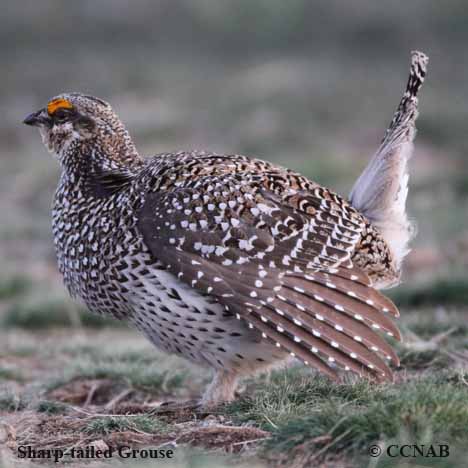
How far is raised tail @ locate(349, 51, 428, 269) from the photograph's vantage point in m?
5.84

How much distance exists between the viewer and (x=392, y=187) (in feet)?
19.2

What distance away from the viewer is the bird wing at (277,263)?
485cm

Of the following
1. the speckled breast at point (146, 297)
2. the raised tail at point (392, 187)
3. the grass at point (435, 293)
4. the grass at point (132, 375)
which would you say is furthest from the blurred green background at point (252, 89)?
the speckled breast at point (146, 297)

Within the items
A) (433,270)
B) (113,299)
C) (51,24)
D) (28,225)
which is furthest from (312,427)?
(51,24)

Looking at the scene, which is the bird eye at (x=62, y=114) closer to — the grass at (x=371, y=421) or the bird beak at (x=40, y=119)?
the bird beak at (x=40, y=119)

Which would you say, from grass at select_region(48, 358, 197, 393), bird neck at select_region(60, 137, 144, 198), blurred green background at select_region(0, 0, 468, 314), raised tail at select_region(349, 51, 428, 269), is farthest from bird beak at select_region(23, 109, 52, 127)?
blurred green background at select_region(0, 0, 468, 314)

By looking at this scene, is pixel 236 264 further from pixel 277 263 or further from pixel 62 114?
pixel 62 114

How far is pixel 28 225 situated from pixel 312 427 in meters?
9.38

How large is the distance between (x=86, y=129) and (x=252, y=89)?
41.3 ft

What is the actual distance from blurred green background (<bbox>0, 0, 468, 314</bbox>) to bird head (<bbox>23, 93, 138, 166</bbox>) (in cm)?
309

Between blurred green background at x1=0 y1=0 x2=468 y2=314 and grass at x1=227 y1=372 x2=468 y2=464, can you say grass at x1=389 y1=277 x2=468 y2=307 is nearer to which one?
blurred green background at x1=0 y1=0 x2=468 y2=314

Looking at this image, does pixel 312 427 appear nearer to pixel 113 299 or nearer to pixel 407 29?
pixel 113 299

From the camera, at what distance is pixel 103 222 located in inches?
215

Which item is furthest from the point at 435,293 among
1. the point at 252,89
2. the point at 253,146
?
the point at 252,89
